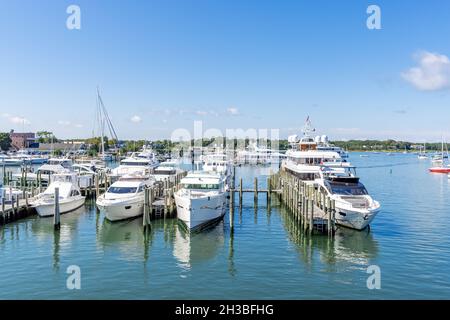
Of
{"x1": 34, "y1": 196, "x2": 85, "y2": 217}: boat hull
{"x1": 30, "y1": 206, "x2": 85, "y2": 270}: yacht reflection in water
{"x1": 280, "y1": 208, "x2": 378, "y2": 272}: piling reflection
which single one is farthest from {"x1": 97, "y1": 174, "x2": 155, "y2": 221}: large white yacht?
{"x1": 280, "y1": 208, "x2": 378, "y2": 272}: piling reflection

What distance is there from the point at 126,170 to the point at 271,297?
40674 mm

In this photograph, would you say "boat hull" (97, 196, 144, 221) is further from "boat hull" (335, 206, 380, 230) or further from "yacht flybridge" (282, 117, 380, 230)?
"boat hull" (335, 206, 380, 230)

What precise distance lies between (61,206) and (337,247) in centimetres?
2509

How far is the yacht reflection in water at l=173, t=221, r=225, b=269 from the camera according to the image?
83.2ft

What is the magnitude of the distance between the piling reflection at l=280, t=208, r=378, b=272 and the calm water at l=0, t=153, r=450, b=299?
7cm

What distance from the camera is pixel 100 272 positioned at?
22.7m

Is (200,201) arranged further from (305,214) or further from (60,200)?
(60,200)

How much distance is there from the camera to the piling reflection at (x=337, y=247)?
25.1 meters

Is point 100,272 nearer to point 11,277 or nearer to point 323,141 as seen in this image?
point 11,277

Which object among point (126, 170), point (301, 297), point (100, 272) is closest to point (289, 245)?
point (301, 297)

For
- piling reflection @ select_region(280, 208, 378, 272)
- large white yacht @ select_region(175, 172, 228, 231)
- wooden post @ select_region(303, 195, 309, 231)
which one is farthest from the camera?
large white yacht @ select_region(175, 172, 228, 231)

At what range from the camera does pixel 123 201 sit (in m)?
34.5

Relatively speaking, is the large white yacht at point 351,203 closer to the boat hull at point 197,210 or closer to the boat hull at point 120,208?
the boat hull at point 197,210

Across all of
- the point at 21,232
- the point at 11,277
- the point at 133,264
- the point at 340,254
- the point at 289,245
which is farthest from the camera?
the point at 21,232
